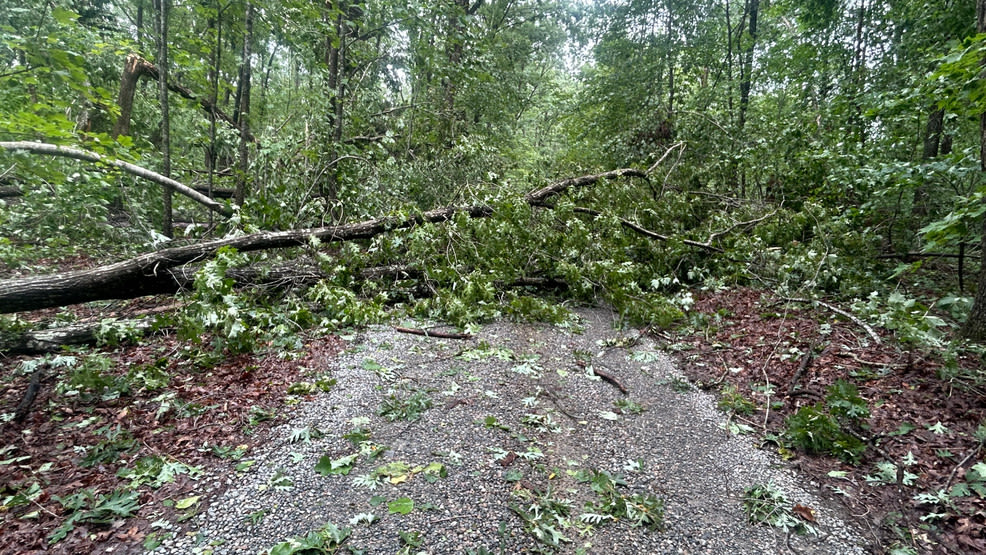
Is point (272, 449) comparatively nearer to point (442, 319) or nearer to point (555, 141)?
point (442, 319)

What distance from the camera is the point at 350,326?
441 centimetres

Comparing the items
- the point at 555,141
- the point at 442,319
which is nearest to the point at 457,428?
the point at 442,319

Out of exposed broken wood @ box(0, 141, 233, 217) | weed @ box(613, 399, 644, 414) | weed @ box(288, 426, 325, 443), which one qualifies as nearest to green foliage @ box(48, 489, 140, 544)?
weed @ box(288, 426, 325, 443)

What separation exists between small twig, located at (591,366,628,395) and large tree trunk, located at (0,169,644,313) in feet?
8.64

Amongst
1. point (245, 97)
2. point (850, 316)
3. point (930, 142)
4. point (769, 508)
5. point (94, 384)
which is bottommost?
point (769, 508)

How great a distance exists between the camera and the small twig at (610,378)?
3.40m

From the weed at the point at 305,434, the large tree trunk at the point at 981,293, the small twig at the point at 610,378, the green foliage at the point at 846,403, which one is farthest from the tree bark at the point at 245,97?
the large tree trunk at the point at 981,293

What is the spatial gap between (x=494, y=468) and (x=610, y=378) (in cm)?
157

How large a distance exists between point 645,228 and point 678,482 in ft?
15.5

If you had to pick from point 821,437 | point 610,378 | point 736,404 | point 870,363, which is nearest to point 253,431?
point 610,378

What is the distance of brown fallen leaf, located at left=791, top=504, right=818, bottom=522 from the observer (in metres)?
2.06

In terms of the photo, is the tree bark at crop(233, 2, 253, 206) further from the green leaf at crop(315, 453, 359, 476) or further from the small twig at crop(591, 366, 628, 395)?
the small twig at crop(591, 366, 628, 395)

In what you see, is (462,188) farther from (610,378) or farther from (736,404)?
(736,404)

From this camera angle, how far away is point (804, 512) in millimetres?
2092
